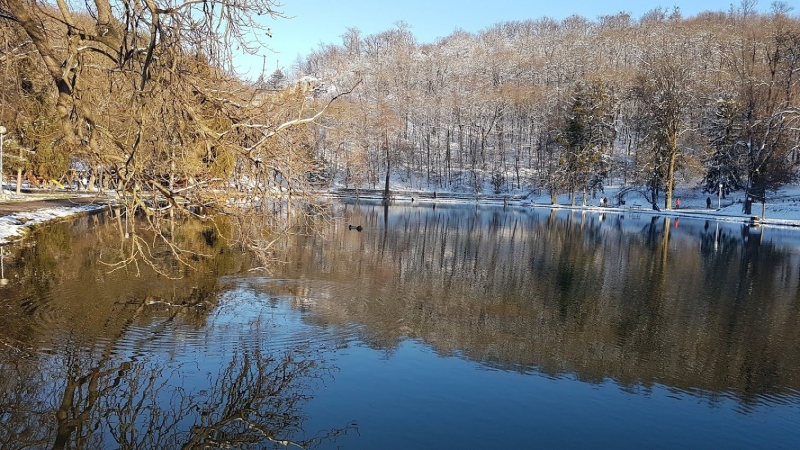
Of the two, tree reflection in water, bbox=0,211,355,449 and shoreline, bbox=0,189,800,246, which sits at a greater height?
shoreline, bbox=0,189,800,246

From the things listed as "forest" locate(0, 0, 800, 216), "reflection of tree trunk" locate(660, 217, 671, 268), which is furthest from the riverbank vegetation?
"reflection of tree trunk" locate(660, 217, 671, 268)

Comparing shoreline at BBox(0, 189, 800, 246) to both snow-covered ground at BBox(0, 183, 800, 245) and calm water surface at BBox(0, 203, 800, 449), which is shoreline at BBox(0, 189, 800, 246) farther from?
calm water surface at BBox(0, 203, 800, 449)

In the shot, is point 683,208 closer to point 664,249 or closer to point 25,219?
point 664,249

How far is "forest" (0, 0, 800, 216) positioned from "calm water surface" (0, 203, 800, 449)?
8.93ft

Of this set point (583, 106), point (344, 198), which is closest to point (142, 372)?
point (344, 198)

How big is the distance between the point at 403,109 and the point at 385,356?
8386 centimetres

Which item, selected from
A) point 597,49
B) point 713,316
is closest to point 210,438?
point 713,316

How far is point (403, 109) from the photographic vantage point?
299 feet

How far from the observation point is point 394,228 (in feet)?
104

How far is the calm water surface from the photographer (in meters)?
7.06

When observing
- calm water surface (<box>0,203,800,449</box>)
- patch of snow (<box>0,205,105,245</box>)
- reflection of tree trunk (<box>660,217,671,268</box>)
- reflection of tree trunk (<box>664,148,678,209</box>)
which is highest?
reflection of tree trunk (<box>664,148,678,209</box>)

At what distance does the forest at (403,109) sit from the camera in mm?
5254

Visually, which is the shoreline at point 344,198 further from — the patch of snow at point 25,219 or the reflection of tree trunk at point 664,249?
the reflection of tree trunk at point 664,249

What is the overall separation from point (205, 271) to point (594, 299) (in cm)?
1055
